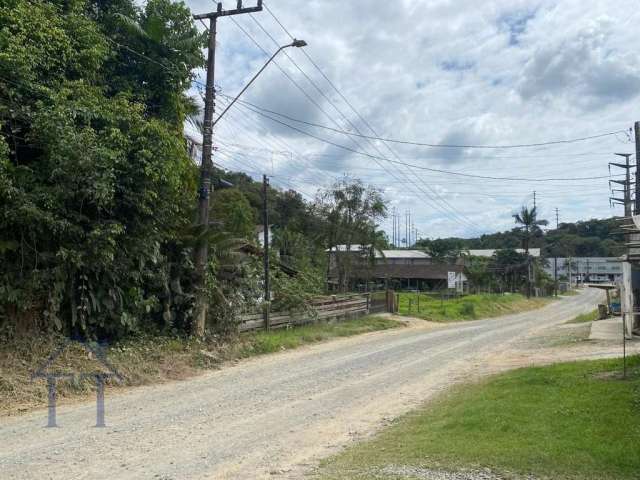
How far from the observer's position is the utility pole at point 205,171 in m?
15.6

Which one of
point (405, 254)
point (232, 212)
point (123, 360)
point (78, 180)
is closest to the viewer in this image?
point (78, 180)

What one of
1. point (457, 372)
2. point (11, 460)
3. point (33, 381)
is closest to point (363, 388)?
point (457, 372)

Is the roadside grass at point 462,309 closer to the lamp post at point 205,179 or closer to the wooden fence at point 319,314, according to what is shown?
the wooden fence at point 319,314

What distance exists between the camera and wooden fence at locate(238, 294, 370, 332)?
799 inches

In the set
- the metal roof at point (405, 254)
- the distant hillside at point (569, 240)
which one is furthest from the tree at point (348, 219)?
the distant hillside at point (569, 240)

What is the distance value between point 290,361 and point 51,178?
778cm

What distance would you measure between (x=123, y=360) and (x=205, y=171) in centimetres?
559

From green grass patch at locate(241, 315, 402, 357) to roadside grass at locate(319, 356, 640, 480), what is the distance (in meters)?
7.83

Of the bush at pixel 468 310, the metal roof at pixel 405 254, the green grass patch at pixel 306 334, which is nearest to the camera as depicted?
the green grass patch at pixel 306 334

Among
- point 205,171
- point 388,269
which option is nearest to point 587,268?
point 388,269

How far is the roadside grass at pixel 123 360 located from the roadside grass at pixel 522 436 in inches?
225

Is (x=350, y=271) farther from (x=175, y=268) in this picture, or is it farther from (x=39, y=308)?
(x=39, y=308)

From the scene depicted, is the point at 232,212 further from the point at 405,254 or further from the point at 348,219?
the point at 405,254

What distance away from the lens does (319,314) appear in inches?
1007
